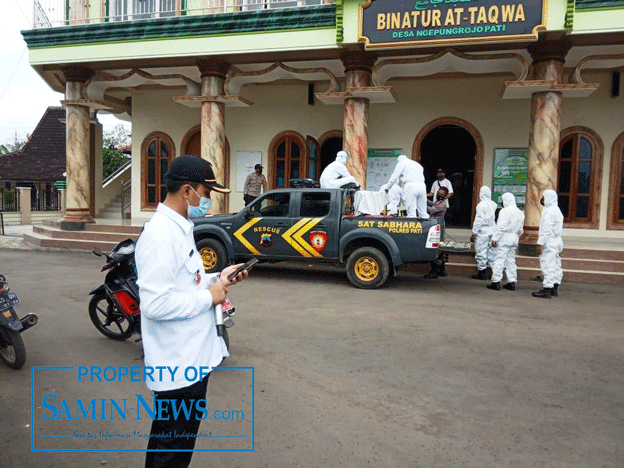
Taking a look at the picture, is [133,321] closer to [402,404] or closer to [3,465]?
[3,465]

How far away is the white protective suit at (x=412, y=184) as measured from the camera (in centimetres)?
1009

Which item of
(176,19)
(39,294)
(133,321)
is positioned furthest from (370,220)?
(176,19)

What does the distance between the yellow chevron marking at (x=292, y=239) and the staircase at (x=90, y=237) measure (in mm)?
5334

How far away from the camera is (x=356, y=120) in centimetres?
1223

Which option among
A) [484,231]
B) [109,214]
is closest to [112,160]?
[109,214]

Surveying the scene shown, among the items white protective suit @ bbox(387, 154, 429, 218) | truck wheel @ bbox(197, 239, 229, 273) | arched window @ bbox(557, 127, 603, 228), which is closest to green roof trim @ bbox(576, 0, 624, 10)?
arched window @ bbox(557, 127, 603, 228)

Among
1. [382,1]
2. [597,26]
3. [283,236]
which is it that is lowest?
[283,236]

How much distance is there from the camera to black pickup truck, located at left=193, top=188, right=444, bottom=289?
884cm

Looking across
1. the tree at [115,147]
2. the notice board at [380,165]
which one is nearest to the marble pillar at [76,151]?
the notice board at [380,165]

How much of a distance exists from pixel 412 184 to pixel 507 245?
206cm

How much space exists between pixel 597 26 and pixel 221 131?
858 cm

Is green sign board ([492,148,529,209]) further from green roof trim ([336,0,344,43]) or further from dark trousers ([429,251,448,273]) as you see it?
green roof trim ([336,0,344,43])

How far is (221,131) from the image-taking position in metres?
13.5

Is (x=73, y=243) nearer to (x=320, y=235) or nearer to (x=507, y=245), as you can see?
(x=320, y=235)
